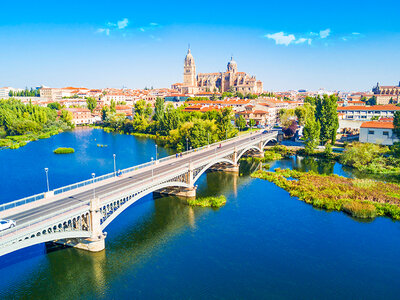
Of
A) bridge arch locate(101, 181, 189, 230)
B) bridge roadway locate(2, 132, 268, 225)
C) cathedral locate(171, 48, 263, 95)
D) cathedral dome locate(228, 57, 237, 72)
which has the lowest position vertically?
bridge arch locate(101, 181, 189, 230)

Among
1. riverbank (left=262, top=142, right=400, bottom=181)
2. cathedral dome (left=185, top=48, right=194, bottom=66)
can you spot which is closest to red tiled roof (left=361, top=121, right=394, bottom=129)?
riverbank (left=262, top=142, right=400, bottom=181)

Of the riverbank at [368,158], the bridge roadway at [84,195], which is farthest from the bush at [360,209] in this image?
the bridge roadway at [84,195]

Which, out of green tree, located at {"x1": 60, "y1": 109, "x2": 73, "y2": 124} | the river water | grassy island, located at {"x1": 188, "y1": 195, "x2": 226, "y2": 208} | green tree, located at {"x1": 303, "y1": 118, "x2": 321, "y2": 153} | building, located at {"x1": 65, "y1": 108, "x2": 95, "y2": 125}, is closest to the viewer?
the river water

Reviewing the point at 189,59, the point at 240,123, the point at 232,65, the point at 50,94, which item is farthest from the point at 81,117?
the point at 232,65

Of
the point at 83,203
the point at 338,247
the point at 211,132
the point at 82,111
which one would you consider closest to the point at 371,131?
the point at 211,132

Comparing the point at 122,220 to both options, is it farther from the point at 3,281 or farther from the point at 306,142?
the point at 306,142

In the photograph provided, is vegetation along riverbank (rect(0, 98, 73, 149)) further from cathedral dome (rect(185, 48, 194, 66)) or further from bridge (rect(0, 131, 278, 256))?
cathedral dome (rect(185, 48, 194, 66))
